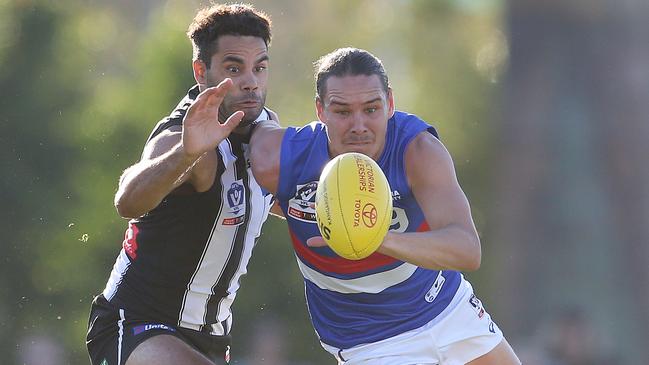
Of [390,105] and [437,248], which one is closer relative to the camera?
[437,248]

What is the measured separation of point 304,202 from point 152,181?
78cm

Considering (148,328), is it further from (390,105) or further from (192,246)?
(390,105)

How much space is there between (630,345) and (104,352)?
39.6ft

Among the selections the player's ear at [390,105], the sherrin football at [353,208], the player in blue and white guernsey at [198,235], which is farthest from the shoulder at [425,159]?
the player in blue and white guernsey at [198,235]

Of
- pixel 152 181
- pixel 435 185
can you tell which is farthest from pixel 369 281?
pixel 152 181

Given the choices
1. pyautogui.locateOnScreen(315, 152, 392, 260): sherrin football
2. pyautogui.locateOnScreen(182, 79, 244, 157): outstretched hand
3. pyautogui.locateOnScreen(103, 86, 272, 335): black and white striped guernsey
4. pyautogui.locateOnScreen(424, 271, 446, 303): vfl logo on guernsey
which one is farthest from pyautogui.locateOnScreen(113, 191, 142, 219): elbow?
pyautogui.locateOnScreen(424, 271, 446, 303): vfl logo on guernsey

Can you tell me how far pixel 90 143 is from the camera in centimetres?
1445

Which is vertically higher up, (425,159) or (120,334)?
(425,159)

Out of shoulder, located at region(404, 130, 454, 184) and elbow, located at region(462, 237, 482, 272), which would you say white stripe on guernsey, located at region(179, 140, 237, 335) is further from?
elbow, located at region(462, 237, 482, 272)

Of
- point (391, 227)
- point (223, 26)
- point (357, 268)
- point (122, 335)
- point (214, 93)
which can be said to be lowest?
point (122, 335)

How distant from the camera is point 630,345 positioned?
16.7 metres

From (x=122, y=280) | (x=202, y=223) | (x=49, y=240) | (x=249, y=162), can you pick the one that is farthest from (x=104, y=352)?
(x=49, y=240)

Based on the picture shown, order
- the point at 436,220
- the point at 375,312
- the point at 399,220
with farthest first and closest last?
1. the point at 375,312
2. the point at 399,220
3. the point at 436,220

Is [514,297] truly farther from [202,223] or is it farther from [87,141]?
[202,223]
